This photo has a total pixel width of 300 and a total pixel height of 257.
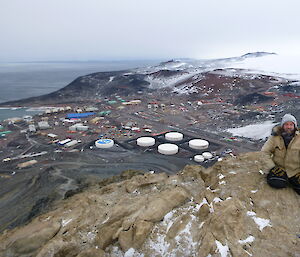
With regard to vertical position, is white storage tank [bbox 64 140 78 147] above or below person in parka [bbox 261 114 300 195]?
below

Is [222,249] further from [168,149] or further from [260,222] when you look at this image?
[168,149]

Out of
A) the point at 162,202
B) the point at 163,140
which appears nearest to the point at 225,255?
the point at 162,202

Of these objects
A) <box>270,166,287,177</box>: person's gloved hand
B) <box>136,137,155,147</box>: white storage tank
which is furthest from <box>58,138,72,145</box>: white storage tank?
<box>270,166,287,177</box>: person's gloved hand

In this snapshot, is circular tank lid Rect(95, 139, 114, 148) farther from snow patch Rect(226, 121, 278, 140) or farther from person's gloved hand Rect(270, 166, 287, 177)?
person's gloved hand Rect(270, 166, 287, 177)

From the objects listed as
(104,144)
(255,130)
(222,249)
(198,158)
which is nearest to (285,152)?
(222,249)

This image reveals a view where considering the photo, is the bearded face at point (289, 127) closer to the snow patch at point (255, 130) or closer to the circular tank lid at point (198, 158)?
the circular tank lid at point (198, 158)

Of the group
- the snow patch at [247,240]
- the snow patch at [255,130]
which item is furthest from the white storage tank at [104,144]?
the snow patch at [247,240]

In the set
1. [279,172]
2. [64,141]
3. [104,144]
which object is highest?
[279,172]
